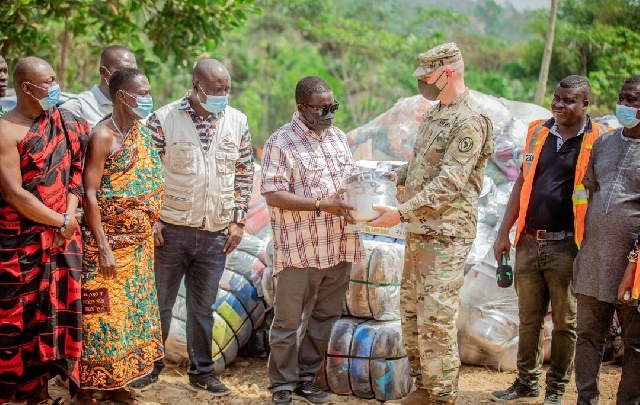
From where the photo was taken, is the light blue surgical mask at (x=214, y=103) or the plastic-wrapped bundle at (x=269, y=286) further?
the plastic-wrapped bundle at (x=269, y=286)

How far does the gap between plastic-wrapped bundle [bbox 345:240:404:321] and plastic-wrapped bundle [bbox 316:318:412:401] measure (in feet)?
0.31

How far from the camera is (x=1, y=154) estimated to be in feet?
11.6

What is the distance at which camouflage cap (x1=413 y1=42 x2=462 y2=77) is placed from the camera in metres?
3.89

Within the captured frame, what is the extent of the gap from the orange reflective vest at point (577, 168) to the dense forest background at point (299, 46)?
290 cm

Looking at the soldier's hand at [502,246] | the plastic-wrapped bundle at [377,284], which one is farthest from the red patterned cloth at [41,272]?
the soldier's hand at [502,246]

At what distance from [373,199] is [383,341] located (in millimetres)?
1049

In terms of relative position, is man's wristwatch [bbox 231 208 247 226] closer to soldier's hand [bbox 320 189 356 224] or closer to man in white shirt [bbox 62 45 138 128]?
soldier's hand [bbox 320 189 356 224]

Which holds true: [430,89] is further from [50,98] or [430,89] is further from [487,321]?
[50,98]

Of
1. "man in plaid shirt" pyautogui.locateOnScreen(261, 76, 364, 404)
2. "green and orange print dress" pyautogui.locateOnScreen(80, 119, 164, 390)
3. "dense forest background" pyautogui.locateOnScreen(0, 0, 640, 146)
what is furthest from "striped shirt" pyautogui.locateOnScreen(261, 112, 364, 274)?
"dense forest background" pyautogui.locateOnScreen(0, 0, 640, 146)

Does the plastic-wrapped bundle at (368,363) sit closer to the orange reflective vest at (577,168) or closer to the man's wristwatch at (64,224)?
the orange reflective vest at (577,168)

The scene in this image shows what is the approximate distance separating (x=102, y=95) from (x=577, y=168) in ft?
9.52

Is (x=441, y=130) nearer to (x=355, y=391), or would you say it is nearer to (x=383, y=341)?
(x=383, y=341)

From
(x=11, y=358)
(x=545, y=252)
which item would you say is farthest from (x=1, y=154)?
(x=545, y=252)

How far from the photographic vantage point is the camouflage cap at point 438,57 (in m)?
3.89
